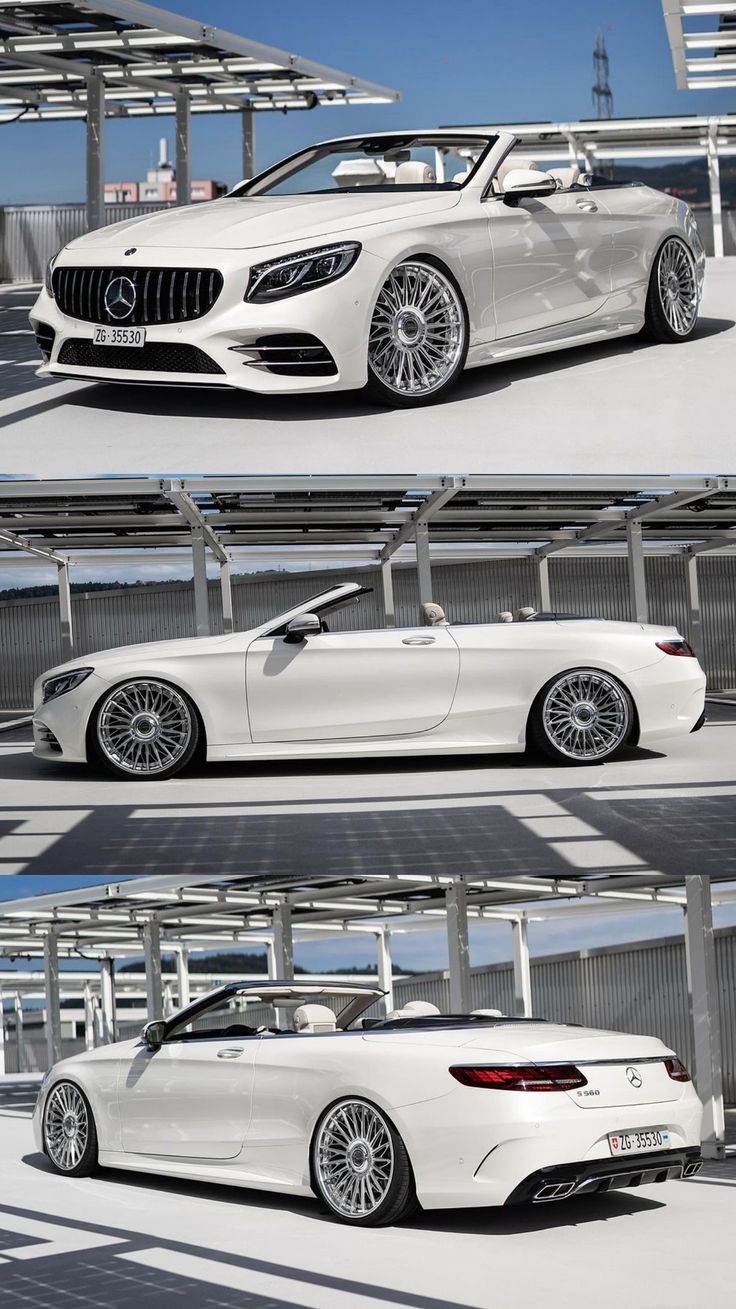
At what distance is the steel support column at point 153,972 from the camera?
1339cm

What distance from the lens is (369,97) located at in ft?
55.2

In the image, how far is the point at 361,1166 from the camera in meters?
4.74

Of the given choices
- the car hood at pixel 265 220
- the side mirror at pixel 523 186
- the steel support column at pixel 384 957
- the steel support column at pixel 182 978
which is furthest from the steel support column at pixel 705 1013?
the steel support column at pixel 182 978

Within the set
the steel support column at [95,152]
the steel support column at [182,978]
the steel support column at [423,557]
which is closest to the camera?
the steel support column at [423,557]

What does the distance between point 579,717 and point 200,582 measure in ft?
5.44

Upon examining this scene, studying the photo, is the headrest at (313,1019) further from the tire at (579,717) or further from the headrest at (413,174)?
the headrest at (413,174)

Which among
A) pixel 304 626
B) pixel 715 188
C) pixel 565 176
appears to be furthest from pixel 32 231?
pixel 304 626

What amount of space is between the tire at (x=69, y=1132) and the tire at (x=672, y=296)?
15.7ft

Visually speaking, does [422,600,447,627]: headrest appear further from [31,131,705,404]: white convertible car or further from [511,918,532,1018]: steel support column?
[511,918,532,1018]: steel support column

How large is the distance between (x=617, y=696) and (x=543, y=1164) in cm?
194

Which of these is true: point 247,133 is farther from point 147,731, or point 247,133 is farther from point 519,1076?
point 519,1076

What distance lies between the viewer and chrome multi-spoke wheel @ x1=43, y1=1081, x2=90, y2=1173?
6184 mm

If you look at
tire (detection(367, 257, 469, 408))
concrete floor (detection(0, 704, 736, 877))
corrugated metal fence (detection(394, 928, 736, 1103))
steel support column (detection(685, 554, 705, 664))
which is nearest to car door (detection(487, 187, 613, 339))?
tire (detection(367, 257, 469, 408))

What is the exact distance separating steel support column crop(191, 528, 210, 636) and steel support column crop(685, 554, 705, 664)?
194 cm
